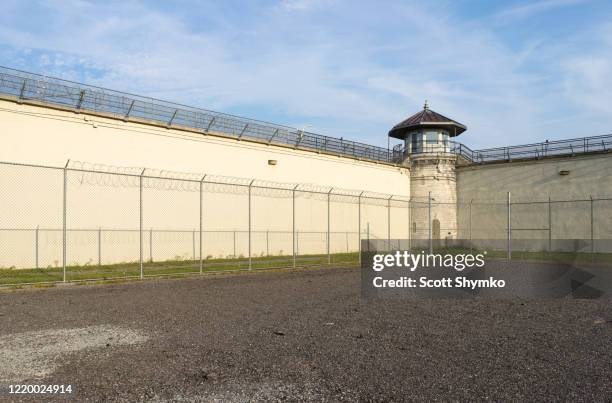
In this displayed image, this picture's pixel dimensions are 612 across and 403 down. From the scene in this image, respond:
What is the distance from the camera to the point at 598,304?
369 inches

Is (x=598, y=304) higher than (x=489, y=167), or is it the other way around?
(x=489, y=167)

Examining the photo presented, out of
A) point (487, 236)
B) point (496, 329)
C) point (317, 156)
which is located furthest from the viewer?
point (487, 236)

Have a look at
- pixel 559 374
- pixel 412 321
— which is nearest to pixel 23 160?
pixel 412 321

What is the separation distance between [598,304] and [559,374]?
546 centimetres

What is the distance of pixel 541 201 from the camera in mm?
27453

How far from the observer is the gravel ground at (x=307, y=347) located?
14.1 feet

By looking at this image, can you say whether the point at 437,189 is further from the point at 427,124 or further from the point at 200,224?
the point at 200,224

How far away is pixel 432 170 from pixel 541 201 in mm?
6166

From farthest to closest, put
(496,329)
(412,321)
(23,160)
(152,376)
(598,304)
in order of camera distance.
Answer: (23,160), (598,304), (412,321), (496,329), (152,376)

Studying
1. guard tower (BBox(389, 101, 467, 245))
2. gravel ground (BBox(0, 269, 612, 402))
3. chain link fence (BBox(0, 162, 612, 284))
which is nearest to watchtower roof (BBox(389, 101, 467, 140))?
guard tower (BBox(389, 101, 467, 245))

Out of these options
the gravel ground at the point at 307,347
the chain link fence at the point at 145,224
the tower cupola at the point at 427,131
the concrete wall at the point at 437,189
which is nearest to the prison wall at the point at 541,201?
the concrete wall at the point at 437,189

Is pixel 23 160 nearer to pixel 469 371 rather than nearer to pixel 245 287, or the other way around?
pixel 245 287

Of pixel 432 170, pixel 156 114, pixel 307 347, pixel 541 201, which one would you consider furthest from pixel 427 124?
pixel 307 347

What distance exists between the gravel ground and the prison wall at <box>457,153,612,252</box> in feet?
55.7
